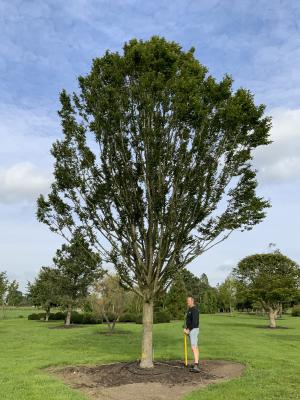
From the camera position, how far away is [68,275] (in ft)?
125

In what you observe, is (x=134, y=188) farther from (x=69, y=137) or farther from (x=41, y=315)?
(x=41, y=315)

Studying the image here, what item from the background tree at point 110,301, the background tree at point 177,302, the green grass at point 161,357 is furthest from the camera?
the background tree at point 177,302

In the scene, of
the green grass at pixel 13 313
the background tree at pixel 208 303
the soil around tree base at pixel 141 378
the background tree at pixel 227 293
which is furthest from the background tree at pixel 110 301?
the background tree at pixel 208 303

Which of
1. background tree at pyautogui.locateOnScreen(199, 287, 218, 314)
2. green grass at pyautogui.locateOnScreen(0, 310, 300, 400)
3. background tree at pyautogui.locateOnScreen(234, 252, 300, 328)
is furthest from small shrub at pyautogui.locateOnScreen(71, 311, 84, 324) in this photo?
background tree at pyautogui.locateOnScreen(199, 287, 218, 314)

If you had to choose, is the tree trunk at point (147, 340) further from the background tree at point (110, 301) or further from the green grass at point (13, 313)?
the green grass at point (13, 313)

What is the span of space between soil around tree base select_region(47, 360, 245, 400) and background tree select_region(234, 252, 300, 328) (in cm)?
2514

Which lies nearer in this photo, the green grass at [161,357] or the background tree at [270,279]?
the green grass at [161,357]

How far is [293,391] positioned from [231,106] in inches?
310

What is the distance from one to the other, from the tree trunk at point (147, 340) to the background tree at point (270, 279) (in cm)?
2631

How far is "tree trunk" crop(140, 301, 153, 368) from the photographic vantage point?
40.7ft

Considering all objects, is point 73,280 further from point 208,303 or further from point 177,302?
point 208,303

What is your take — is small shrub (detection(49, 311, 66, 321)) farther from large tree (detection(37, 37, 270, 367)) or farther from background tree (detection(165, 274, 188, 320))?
large tree (detection(37, 37, 270, 367))

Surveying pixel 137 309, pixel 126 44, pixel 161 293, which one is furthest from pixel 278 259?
pixel 126 44

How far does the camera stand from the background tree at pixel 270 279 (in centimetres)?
3703
